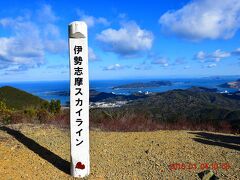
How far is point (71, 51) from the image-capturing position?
6.15m

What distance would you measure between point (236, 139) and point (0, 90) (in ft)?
80.1

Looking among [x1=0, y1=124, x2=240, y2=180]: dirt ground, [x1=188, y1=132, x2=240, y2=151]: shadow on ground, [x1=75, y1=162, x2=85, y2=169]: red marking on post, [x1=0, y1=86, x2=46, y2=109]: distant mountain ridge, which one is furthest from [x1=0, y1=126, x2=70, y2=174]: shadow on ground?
[x1=0, y1=86, x2=46, y2=109]: distant mountain ridge

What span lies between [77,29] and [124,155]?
3.02m

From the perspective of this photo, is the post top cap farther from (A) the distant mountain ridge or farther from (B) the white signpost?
(A) the distant mountain ridge

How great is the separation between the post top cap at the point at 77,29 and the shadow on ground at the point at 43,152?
8.43 feet

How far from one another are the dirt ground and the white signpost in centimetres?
40

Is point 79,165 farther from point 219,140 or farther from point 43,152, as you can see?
point 219,140

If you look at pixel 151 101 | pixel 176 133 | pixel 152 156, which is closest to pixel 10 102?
pixel 151 101

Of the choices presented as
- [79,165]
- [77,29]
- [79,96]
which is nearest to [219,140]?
[79,165]

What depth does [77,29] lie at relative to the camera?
6070mm

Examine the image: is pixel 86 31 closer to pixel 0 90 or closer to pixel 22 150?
pixel 22 150

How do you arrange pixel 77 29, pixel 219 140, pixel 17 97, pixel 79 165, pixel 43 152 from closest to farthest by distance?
pixel 77 29 < pixel 79 165 < pixel 43 152 < pixel 219 140 < pixel 17 97

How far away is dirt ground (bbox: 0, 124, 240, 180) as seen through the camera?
670 cm

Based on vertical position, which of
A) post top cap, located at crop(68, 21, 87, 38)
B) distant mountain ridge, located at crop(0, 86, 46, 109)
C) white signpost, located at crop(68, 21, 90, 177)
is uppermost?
post top cap, located at crop(68, 21, 87, 38)
